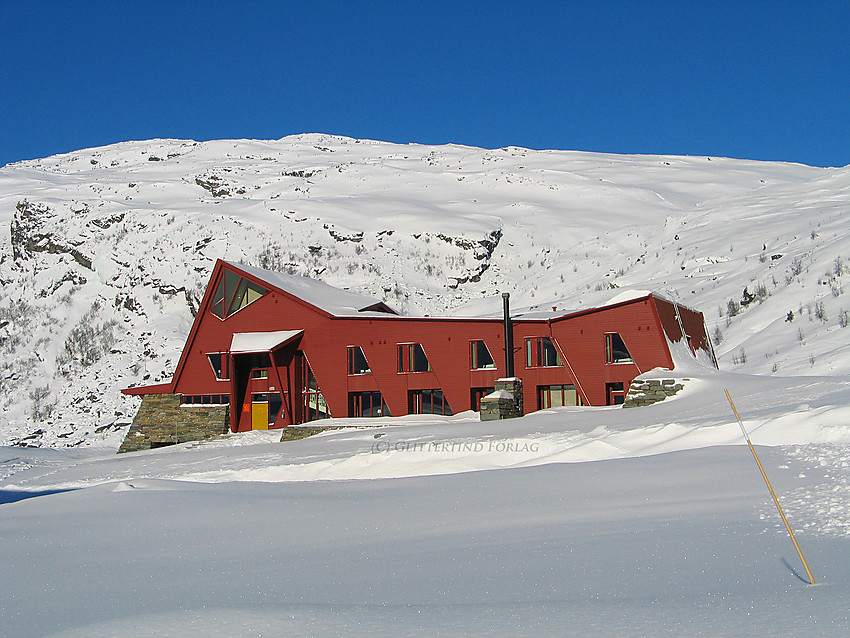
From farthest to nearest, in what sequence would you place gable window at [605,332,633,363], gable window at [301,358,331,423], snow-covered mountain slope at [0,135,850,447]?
snow-covered mountain slope at [0,135,850,447] < gable window at [301,358,331,423] < gable window at [605,332,633,363]

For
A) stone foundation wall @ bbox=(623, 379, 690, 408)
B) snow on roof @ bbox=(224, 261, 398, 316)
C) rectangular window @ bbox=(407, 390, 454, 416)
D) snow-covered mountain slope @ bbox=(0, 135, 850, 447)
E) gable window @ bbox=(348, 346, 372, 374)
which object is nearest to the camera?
stone foundation wall @ bbox=(623, 379, 690, 408)

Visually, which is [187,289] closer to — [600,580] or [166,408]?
[166,408]

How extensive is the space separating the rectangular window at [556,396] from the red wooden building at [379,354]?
36mm

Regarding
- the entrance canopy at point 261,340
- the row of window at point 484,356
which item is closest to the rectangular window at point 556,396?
the row of window at point 484,356

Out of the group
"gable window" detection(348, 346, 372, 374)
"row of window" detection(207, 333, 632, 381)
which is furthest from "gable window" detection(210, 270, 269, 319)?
"row of window" detection(207, 333, 632, 381)

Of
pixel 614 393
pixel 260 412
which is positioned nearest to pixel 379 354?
pixel 260 412

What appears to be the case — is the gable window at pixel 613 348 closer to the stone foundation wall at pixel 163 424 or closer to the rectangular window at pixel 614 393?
the rectangular window at pixel 614 393

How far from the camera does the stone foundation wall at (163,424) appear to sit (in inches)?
1220

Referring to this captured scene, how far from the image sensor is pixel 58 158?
125438mm

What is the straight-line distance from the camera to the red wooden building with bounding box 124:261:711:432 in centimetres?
2533

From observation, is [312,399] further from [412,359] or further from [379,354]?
[412,359]

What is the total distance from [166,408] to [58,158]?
112 meters

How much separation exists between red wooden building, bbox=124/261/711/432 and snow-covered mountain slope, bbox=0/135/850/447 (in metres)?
5.14

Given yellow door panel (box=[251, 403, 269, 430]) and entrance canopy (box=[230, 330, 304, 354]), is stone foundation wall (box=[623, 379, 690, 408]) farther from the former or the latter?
yellow door panel (box=[251, 403, 269, 430])
